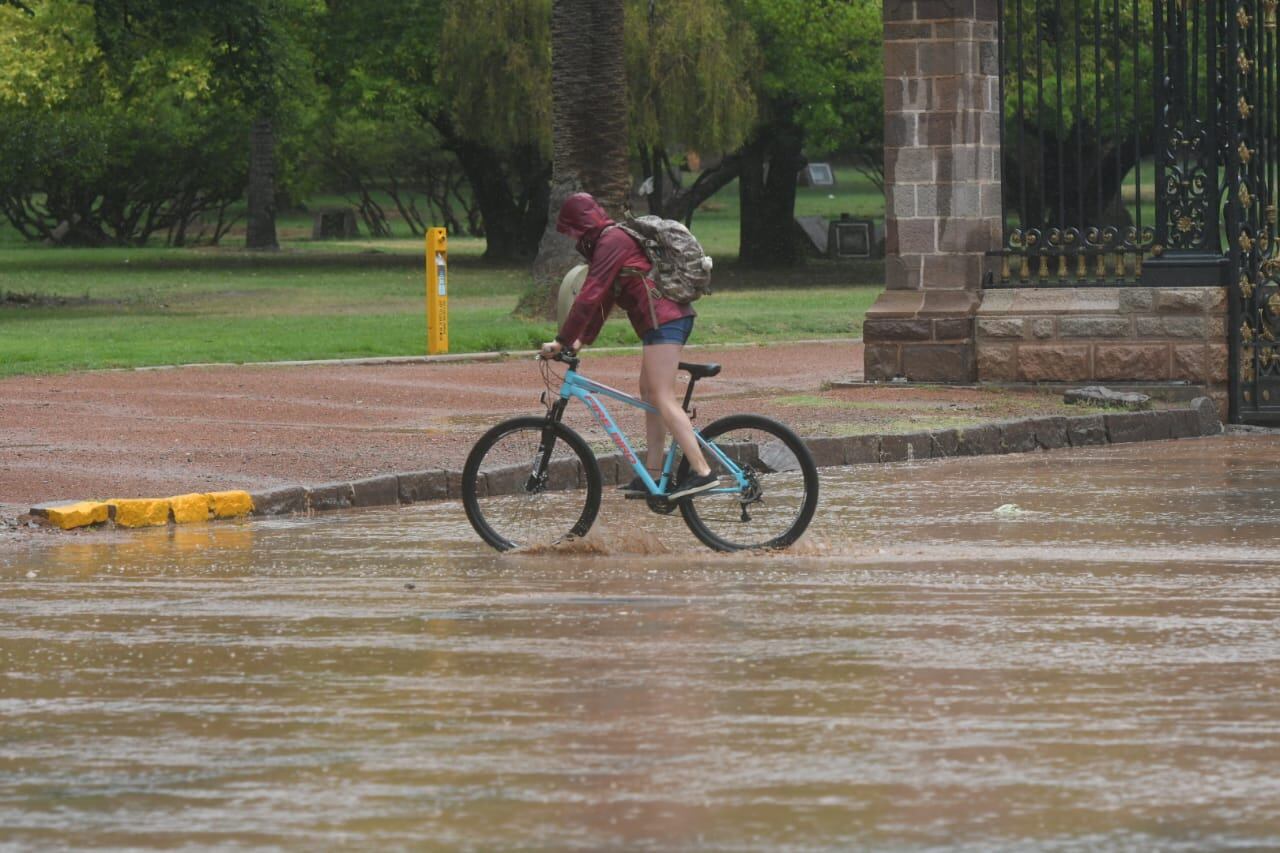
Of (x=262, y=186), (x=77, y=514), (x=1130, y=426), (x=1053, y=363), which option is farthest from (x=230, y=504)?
(x=262, y=186)

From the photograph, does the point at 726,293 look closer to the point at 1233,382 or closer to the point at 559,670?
the point at 1233,382

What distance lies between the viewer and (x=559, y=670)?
7957mm

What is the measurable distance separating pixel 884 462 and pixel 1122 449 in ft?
6.41

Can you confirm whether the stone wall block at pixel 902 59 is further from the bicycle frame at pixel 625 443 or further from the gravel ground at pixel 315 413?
the bicycle frame at pixel 625 443

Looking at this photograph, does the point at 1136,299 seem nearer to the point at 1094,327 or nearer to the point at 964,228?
the point at 1094,327

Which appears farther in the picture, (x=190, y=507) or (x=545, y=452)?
(x=190, y=507)

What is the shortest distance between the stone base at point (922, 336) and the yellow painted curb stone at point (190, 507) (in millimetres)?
8071

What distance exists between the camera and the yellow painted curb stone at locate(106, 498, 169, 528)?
12.4 metres

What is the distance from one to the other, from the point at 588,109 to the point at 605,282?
60.0 feet

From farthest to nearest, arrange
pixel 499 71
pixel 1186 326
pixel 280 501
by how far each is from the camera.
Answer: pixel 499 71 < pixel 1186 326 < pixel 280 501

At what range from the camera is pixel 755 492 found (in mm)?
11070

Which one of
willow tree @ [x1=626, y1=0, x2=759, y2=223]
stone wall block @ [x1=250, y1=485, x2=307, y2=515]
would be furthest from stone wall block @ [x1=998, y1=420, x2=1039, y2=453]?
willow tree @ [x1=626, y1=0, x2=759, y2=223]

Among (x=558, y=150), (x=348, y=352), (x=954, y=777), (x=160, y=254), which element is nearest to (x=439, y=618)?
(x=954, y=777)

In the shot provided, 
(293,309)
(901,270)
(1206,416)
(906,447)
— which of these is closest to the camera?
(906,447)
